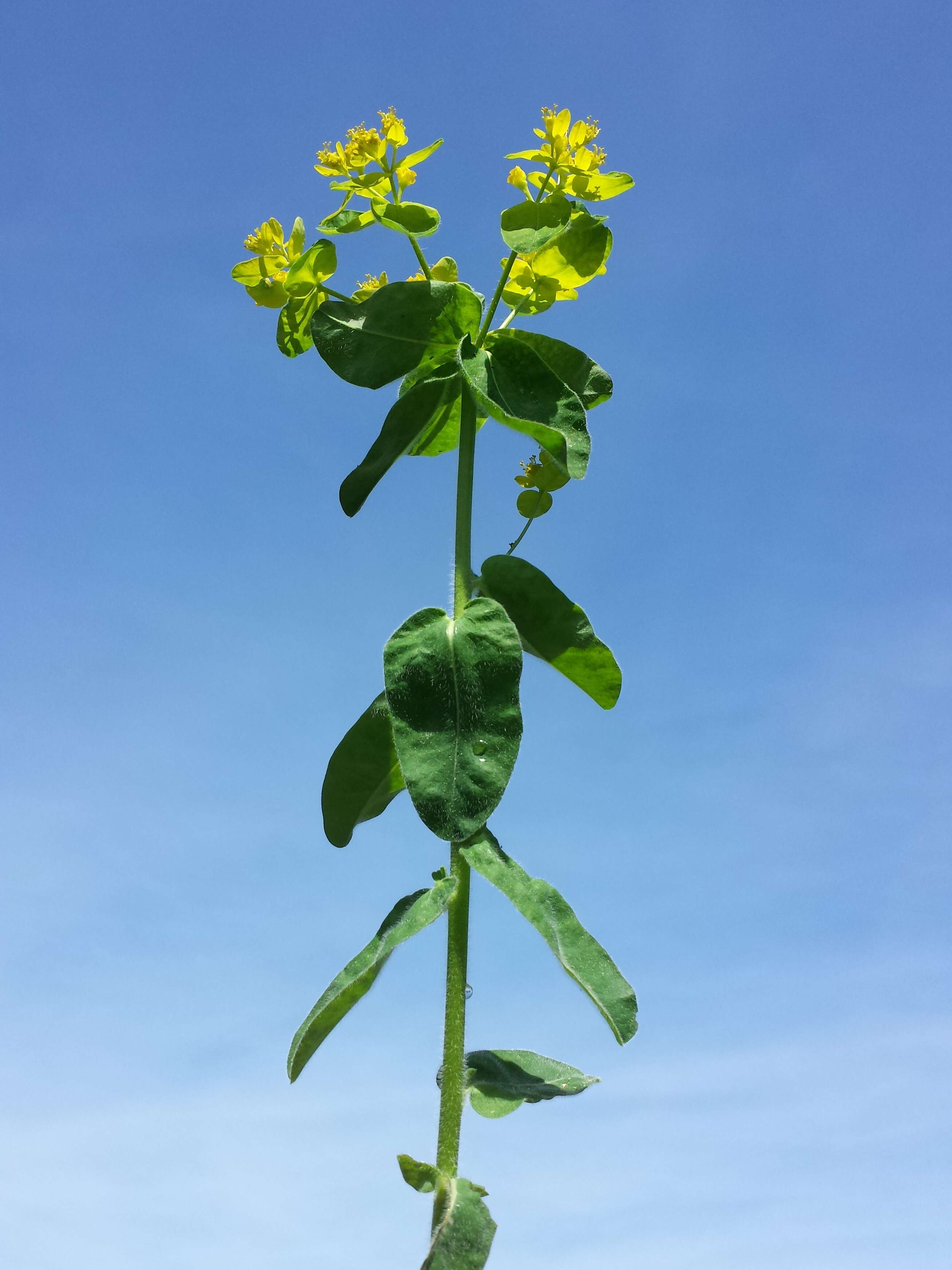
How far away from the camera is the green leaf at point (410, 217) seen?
2.24m

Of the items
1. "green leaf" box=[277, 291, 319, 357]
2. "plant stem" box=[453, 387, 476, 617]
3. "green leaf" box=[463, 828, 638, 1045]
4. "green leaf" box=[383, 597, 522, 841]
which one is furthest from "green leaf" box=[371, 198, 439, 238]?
"green leaf" box=[463, 828, 638, 1045]

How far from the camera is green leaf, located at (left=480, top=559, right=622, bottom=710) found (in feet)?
7.11

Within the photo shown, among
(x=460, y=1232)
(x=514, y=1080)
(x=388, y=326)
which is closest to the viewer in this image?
(x=460, y=1232)

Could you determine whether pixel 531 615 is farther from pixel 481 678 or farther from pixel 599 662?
pixel 481 678

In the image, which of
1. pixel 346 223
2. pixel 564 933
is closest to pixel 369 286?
pixel 346 223

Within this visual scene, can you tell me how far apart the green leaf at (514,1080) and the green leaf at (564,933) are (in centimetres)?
22

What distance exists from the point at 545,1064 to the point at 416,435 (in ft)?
4.44

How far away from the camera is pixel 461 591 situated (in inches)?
81.7

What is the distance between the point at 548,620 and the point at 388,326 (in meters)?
0.69

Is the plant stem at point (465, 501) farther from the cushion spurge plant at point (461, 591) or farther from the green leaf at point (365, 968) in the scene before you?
the green leaf at point (365, 968)

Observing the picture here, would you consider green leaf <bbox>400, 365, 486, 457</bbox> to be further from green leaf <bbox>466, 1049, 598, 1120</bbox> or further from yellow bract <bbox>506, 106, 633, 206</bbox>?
green leaf <bbox>466, 1049, 598, 1120</bbox>

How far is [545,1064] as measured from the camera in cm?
209

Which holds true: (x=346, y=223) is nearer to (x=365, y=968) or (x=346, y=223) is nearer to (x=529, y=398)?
(x=529, y=398)

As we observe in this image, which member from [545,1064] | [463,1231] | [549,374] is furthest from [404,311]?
[463,1231]
